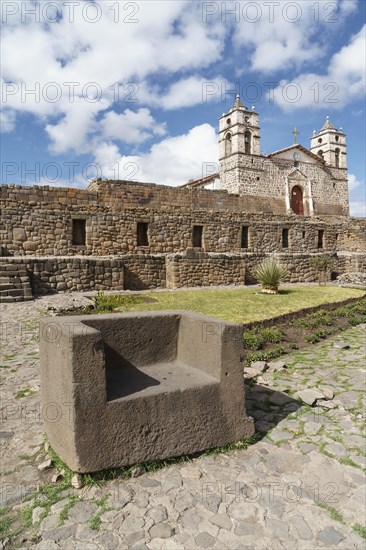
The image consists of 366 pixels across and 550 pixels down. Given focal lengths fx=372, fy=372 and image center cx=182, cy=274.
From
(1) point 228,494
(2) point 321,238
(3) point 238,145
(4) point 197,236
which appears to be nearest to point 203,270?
(4) point 197,236

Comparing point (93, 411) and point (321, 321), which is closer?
point (93, 411)

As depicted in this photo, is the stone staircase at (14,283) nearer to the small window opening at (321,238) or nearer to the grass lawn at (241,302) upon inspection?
the grass lawn at (241,302)

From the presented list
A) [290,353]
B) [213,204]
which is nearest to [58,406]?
[290,353]

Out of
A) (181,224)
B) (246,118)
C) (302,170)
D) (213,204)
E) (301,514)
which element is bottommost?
(301,514)

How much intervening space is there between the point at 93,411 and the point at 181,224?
601 inches

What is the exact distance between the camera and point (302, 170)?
41438 millimetres

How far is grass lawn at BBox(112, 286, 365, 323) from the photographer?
911 centimetres

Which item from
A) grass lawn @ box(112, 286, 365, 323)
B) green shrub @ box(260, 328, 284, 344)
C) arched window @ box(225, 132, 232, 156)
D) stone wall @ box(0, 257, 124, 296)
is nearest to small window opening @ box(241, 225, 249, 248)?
grass lawn @ box(112, 286, 365, 323)

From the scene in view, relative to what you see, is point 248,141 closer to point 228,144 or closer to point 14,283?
point 228,144

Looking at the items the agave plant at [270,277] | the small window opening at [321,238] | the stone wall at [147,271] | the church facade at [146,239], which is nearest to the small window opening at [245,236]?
the church facade at [146,239]

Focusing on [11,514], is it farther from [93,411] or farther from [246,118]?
[246,118]

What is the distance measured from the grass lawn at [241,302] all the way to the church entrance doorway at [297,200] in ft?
93.4

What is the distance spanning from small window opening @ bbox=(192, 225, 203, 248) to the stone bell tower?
64.4ft

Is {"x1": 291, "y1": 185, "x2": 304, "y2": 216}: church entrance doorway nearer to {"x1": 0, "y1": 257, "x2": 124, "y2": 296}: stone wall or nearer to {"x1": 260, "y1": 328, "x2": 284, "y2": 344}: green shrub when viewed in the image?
{"x1": 0, "y1": 257, "x2": 124, "y2": 296}: stone wall
